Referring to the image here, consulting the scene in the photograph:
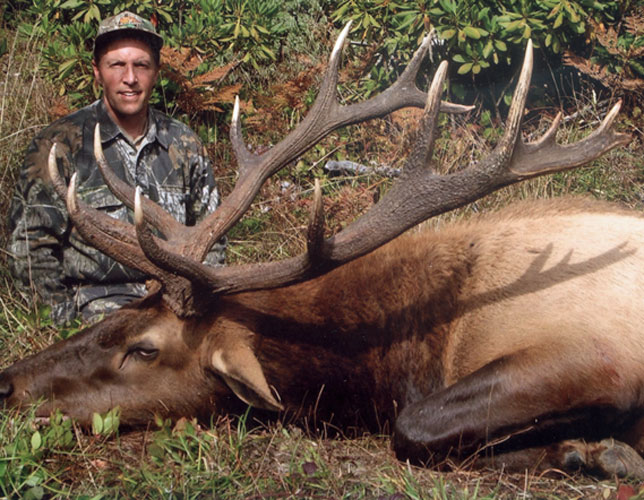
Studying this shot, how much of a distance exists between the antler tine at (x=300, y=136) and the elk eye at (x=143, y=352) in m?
0.47

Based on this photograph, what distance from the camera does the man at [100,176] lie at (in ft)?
15.7

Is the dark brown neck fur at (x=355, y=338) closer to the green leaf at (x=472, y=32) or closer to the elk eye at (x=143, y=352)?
the elk eye at (x=143, y=352)

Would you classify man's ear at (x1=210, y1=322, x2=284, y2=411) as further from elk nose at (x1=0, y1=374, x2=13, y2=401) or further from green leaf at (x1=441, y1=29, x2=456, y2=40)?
green leaf at (x1=441, y1=29, x2=456, y2=40)

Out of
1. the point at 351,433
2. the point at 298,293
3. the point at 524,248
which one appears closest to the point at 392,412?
the point at 351,433

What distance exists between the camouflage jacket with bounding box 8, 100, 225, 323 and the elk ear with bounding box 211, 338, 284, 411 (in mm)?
1693

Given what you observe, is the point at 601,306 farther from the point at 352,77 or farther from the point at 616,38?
the point at 352,77

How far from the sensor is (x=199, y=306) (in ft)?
11.4

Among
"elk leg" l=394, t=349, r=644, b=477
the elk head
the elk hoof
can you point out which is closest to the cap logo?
the elk head

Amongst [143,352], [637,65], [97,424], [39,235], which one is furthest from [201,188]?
[637,65]

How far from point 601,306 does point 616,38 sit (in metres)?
3.56

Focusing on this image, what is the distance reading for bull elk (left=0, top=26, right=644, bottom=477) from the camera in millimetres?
3256

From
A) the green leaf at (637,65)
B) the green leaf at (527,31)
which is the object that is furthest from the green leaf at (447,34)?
the green leaf at (637,65)

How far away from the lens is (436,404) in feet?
11.0

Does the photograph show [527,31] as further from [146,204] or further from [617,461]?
[617,461]
